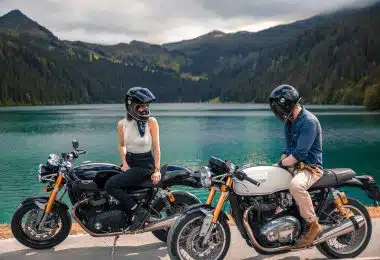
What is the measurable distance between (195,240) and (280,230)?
3.45 feet

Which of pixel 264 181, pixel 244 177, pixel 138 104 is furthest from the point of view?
pixel 138 104

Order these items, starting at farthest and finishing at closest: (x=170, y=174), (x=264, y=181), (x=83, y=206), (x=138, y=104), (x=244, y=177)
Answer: (x=170, y=174), (x=138, y=104), (x=83, y=206), (x=264, y=181), (x=244, y=177)

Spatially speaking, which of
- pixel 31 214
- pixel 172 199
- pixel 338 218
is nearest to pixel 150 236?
pixel 172 199

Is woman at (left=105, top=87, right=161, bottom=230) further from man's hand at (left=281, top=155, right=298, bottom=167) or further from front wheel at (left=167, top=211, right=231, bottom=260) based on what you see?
man's hand at (left=281, top=155, right=298, bottom=167)

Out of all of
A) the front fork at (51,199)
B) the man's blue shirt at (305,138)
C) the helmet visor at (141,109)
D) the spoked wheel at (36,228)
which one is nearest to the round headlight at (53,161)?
the front fork at (51,199)

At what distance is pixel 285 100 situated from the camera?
6180 millimetres

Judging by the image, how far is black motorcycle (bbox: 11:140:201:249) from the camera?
6.65 m

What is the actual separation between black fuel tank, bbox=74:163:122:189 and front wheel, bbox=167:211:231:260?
1447mm

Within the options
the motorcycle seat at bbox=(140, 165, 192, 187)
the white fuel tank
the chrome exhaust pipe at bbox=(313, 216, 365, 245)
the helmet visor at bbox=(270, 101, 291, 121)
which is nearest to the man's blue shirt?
the helmet visor at bbox=(270, 101, 291, 121)

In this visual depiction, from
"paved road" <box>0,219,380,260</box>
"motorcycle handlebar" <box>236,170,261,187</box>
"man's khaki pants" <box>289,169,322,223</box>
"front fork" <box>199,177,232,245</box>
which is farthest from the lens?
"paved road" <box>0,219,380,260</box>

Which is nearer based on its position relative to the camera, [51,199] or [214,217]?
[214,217]

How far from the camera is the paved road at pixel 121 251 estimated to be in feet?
21.1

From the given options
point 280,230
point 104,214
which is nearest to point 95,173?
point 104,214

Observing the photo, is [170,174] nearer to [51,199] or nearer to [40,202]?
[51,199]
